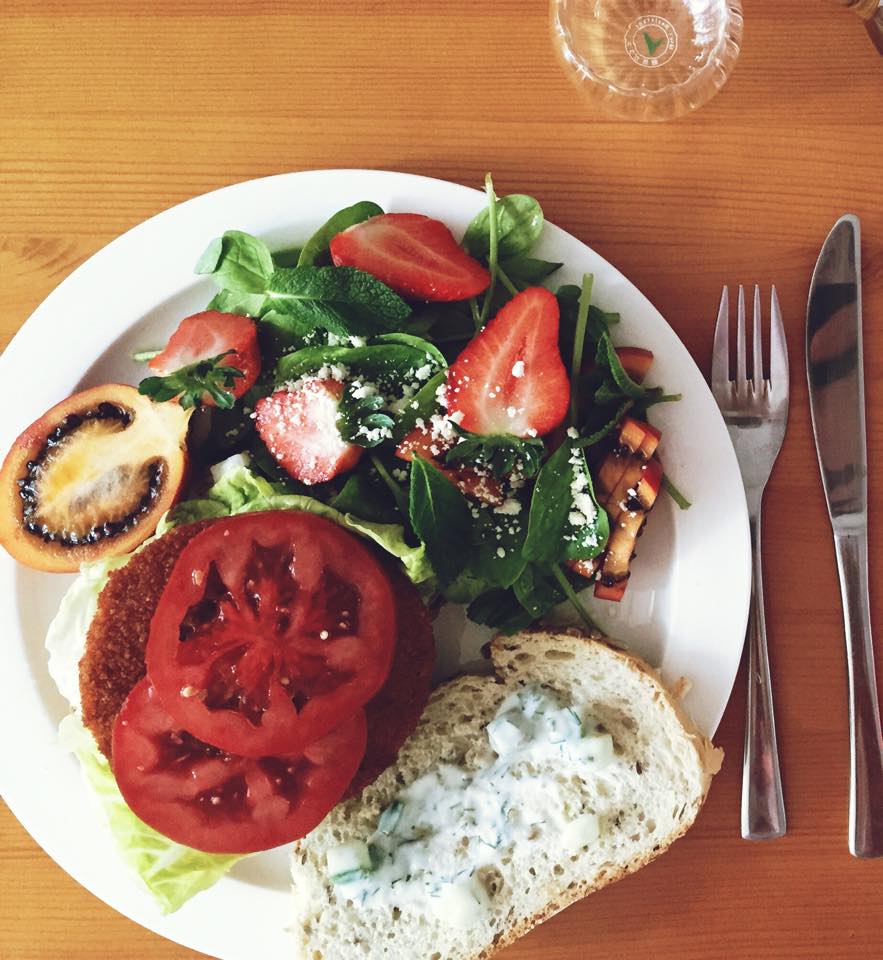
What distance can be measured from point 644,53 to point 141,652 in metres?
1.64

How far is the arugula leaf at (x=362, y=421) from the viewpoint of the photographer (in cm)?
177

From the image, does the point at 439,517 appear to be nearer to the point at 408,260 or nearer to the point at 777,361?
the point at 408,260

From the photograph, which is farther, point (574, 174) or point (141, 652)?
point (574, 174)

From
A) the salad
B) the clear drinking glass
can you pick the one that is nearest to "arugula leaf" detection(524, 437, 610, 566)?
the salad

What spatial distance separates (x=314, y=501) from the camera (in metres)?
1.78

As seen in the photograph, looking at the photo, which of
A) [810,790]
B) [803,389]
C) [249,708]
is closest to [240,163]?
[249,708]

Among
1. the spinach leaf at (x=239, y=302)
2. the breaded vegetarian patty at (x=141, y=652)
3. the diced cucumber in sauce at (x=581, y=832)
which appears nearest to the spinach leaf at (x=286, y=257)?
the spinach leaf at (x=239, y=302)

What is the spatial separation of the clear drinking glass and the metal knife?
444mm

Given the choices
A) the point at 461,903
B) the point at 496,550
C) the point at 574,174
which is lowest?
the point at 461,903

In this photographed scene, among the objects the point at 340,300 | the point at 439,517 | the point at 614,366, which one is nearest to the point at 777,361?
the point at 614,366

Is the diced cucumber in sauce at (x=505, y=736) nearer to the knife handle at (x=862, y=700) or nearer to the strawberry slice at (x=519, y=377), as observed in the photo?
the strawberry slice at (x=519, y=377)

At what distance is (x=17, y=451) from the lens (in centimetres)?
187

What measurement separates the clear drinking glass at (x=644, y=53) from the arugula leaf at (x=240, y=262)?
810 millimetres

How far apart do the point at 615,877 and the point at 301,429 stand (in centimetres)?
112
